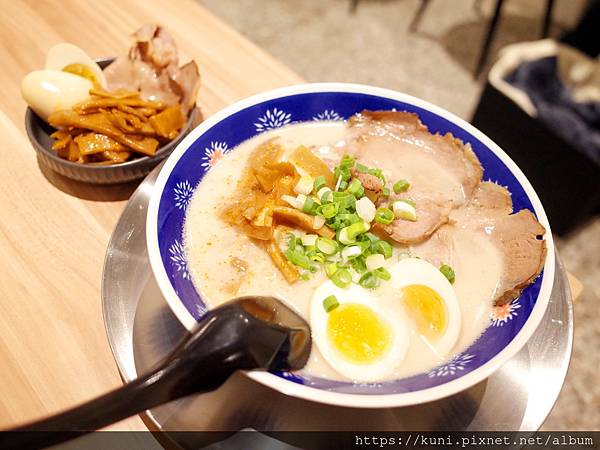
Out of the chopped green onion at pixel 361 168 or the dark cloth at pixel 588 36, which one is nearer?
the chopped green onion at pixel 361 168

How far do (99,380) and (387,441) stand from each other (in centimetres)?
55

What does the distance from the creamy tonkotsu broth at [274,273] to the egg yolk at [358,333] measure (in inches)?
1.6

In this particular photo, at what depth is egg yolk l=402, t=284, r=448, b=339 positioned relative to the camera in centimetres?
97

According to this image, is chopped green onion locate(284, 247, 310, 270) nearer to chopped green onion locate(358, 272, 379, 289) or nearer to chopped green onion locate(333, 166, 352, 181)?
chopped green onion locate(358, 272, 379, 289)

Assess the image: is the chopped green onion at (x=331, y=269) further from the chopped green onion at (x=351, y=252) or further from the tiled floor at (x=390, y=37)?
the tiled floor at (x=390, y=37)

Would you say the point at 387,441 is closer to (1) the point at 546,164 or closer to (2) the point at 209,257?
(2) the point at 209,257

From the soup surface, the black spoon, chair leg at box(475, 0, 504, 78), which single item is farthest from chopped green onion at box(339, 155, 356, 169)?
chair leg at box(475, 0, 504, 78)

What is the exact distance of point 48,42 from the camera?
1593mm

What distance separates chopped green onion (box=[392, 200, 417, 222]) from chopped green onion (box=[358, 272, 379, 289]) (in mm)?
172

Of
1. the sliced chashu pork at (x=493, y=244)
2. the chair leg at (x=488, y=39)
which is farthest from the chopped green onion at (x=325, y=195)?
the chair leg at (x=488, y=39)

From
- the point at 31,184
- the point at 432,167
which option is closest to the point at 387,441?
the point at 432,167

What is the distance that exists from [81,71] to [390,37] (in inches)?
100

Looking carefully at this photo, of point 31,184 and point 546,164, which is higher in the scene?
point 31,184

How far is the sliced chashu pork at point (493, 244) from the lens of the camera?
0.97m
